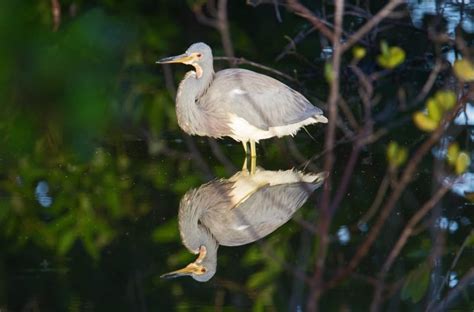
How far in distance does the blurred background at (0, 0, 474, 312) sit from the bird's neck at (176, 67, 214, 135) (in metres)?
0.16

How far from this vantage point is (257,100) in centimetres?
579

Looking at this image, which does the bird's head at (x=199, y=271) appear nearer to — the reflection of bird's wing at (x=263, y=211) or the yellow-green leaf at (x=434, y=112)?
the reflection of bird's wing at (x=263, y=211)

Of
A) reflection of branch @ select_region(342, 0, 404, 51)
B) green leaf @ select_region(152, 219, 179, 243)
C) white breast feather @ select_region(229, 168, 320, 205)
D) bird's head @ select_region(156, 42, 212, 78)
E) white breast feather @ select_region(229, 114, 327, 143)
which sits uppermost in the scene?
reflection of branch @ select_region(342, 0, 404, 51)

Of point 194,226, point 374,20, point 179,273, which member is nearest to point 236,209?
point 194,226

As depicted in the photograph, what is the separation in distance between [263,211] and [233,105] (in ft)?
2.87

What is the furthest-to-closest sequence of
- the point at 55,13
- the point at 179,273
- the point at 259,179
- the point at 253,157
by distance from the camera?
the point at 55,13 → the point at 253,157 → the point at 259,179 → the point at 179,273

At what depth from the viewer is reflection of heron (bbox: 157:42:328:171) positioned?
5.73 m

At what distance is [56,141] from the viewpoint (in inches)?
238

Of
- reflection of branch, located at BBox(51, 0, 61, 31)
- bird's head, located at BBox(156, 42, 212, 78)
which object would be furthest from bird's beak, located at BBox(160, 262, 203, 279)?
reflection of branch, located at BBox(51, 0, 61, 31)

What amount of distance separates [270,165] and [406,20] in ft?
8.59

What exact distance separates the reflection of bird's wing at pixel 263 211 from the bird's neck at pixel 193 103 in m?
0.64

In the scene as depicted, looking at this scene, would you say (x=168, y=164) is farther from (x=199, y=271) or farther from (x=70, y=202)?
(x=199, y=271)

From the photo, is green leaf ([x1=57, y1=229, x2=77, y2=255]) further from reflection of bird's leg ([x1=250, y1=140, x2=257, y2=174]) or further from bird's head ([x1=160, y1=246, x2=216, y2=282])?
reflection of bird's leg ([x1=250, y1=140, x2=257, y2=174])

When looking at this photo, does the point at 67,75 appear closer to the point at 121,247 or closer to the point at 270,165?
the point at 270,165
